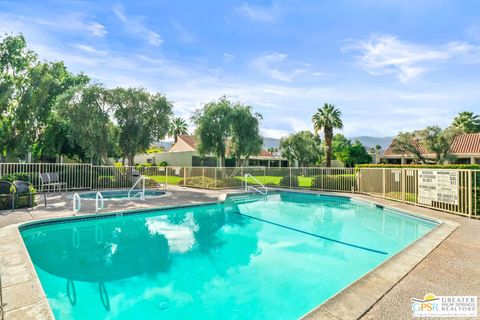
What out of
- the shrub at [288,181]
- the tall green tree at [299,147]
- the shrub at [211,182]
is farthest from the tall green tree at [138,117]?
the tall green tree at [299,147]

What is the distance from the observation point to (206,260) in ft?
19.6

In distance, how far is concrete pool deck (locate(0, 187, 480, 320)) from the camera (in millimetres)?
2916

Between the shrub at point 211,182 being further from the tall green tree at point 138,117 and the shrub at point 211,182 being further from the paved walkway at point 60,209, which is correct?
the paved walkway at point 60,209

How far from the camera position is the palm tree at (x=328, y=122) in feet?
98.8

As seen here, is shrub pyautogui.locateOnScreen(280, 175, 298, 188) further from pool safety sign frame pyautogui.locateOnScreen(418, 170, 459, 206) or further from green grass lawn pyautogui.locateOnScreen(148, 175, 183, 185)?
pool safety sign frame pyautogui.locateOnScreen(418, 170, 459, 206)

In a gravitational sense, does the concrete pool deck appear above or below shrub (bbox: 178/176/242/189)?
below

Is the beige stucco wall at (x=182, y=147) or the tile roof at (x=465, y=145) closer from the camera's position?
the tile roof at (x=465, y=145)

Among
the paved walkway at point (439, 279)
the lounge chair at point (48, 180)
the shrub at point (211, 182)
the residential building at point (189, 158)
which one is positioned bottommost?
the paved walkway at point (439, 279)

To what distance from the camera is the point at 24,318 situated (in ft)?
9.05

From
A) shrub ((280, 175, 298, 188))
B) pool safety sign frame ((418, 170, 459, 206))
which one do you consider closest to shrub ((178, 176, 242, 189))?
shrub ((280, 175, 298, 188))

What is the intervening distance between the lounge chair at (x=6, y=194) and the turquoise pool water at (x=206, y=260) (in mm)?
2182

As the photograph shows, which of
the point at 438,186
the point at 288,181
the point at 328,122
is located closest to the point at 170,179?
the point at 288,181

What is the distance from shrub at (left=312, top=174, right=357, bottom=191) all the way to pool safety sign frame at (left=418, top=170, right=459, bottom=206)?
17.2 ft

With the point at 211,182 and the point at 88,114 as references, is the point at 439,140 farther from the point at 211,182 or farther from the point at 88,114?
the point at 88,114
